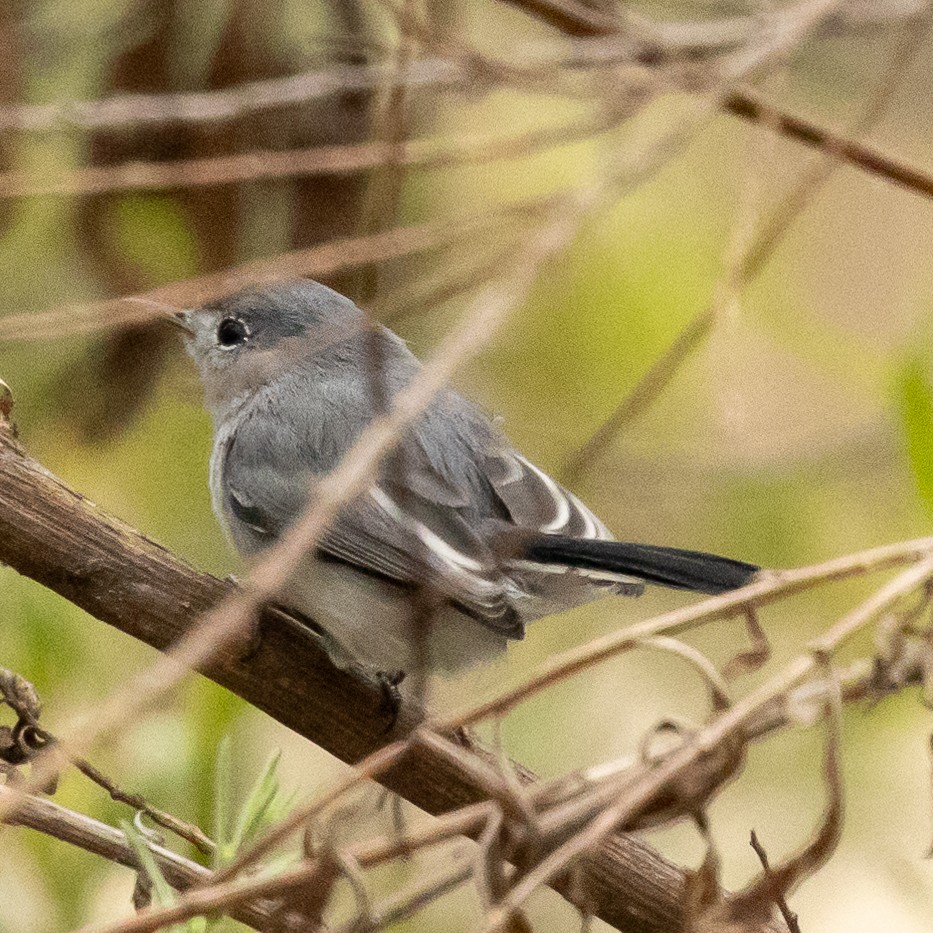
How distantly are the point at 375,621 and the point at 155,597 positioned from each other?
0.57 m

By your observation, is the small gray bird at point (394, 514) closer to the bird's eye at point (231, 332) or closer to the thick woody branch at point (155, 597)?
the bird's eye at point (231, 332)

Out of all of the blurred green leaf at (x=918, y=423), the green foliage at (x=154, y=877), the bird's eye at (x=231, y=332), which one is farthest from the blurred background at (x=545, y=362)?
the green foliage at (x=154, y=877)

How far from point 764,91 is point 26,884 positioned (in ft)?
4.84

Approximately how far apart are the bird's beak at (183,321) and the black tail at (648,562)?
103 cm

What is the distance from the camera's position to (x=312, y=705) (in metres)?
1.72

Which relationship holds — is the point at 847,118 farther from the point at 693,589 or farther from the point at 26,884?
the point at 26,884

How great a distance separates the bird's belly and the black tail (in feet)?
0.57

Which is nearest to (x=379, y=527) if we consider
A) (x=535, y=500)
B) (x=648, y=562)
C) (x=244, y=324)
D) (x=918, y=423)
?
(x=535, y=500)

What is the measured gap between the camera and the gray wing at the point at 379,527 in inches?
74.4

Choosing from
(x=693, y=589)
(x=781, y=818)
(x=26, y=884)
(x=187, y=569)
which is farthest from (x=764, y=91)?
(x=781, y=818)

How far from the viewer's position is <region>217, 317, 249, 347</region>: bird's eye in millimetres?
2645

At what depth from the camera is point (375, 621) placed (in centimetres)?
209

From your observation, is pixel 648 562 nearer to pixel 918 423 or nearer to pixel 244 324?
pixel 918 423

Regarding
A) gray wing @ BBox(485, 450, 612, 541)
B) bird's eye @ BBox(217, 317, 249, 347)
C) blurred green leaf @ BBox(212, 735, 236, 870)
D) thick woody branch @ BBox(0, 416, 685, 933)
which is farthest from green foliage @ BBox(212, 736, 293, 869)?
bird's eye @ BBox(217, 317, 249, 347)
